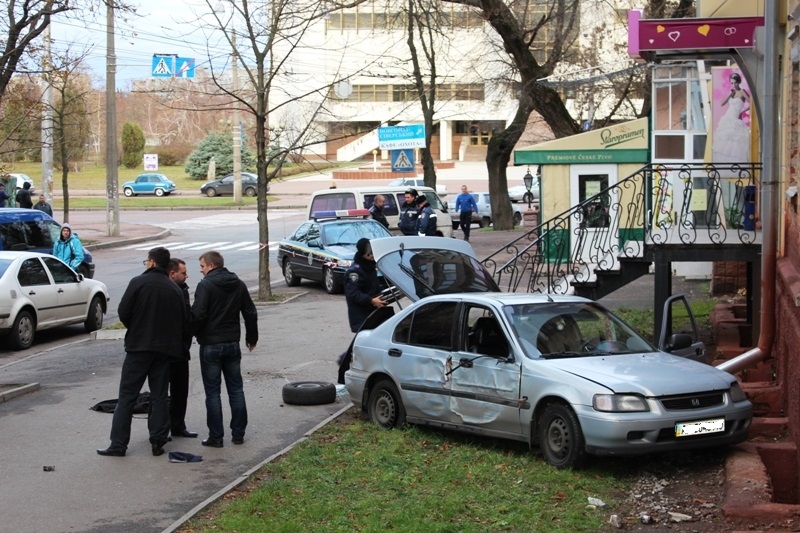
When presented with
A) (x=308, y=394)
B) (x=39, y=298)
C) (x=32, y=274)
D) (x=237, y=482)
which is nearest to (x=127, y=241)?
(x=32, y=274)

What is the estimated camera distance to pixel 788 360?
9.77 metres

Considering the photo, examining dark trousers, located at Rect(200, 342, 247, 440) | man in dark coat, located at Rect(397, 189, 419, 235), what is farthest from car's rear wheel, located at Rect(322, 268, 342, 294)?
dark trousers, located at Rect(200, 342, 247, 440)

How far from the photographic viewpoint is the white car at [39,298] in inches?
643

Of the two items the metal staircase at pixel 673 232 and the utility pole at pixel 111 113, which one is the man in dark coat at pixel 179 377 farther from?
the utility pole at pixel 111 113

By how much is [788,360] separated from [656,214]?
176 inches

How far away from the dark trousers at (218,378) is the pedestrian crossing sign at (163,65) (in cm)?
3346

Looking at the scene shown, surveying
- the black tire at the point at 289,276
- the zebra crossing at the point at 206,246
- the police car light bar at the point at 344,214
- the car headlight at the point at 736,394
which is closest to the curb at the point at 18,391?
the car headlight at the point at 736,394

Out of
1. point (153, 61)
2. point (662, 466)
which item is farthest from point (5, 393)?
point (153, 61)

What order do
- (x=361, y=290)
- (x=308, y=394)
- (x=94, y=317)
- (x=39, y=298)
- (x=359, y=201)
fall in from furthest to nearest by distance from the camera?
(x=359, y=201) → (x=94, y=317) → (x=39, y=298) → (x=361, y=290) → (x=308, y=394)

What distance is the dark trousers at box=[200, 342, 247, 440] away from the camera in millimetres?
9758

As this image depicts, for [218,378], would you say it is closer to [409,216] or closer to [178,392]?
[178,392]

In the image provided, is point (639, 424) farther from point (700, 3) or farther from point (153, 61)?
point (153, 61)

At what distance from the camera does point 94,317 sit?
1870 centimetres

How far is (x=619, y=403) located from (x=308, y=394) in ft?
15.3
